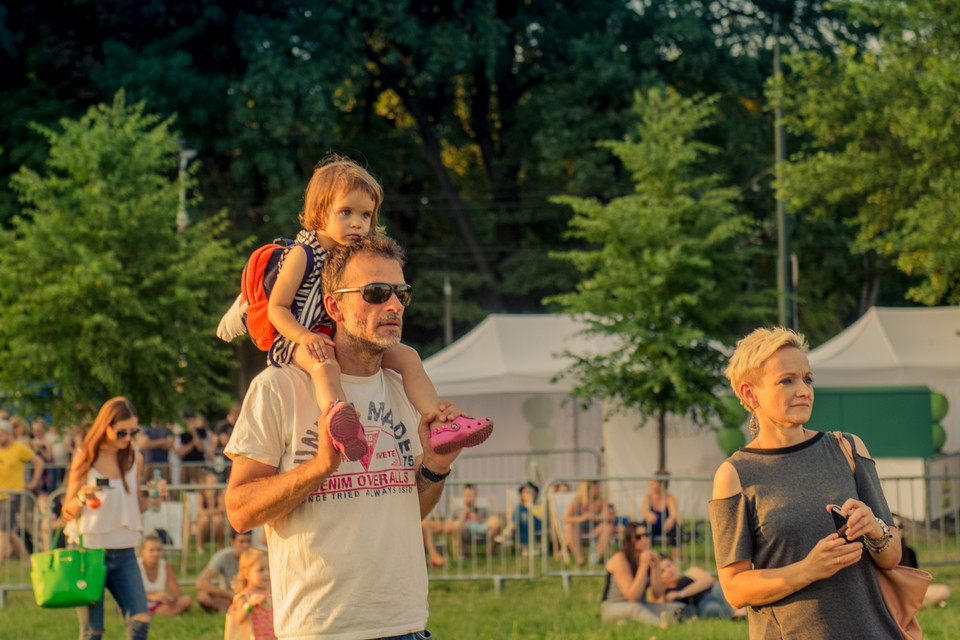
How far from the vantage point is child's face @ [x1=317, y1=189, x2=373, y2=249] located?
3699 mm

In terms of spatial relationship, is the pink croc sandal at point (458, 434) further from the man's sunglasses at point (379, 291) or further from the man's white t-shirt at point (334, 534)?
the man's sunglasses at point (379, 291)

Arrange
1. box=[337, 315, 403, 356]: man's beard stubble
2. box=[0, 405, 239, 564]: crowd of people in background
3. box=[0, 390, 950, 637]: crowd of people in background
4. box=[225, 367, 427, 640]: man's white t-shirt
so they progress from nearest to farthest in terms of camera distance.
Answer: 1. box=[225, 367, 427, 640]: man's white t-shirt
2. box=[337, 315, 403, 356]: man's beard stubble
3. box=[0, 390, 950, 637]: crowd of people in background
4. box=[0, 405, 239, 564]: crowd of people in background

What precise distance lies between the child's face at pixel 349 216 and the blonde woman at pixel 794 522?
1.38m

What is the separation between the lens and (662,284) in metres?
14.9

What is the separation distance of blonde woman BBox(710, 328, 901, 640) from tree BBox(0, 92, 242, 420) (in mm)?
12154

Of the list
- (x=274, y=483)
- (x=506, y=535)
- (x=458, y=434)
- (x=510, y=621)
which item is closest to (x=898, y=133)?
(x=506, y=535)

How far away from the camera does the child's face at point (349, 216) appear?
12.1ft

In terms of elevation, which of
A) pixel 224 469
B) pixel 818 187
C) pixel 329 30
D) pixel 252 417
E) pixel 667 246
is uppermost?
pixel 329 30

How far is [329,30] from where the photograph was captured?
1149 inches

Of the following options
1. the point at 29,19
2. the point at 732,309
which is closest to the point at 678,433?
the point at 732,309

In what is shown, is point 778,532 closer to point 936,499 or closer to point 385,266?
point 385,266

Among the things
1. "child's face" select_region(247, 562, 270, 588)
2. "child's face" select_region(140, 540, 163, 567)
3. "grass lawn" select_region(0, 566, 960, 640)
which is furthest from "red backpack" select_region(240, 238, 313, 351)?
"child's face" select_region(140, 540, 163, 567)

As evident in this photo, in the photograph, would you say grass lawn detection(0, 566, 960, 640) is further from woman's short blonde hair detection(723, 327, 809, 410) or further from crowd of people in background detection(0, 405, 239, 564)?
woman's short blonde hair detection(723, 327, 809, 410)

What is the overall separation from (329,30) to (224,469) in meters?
16.5
